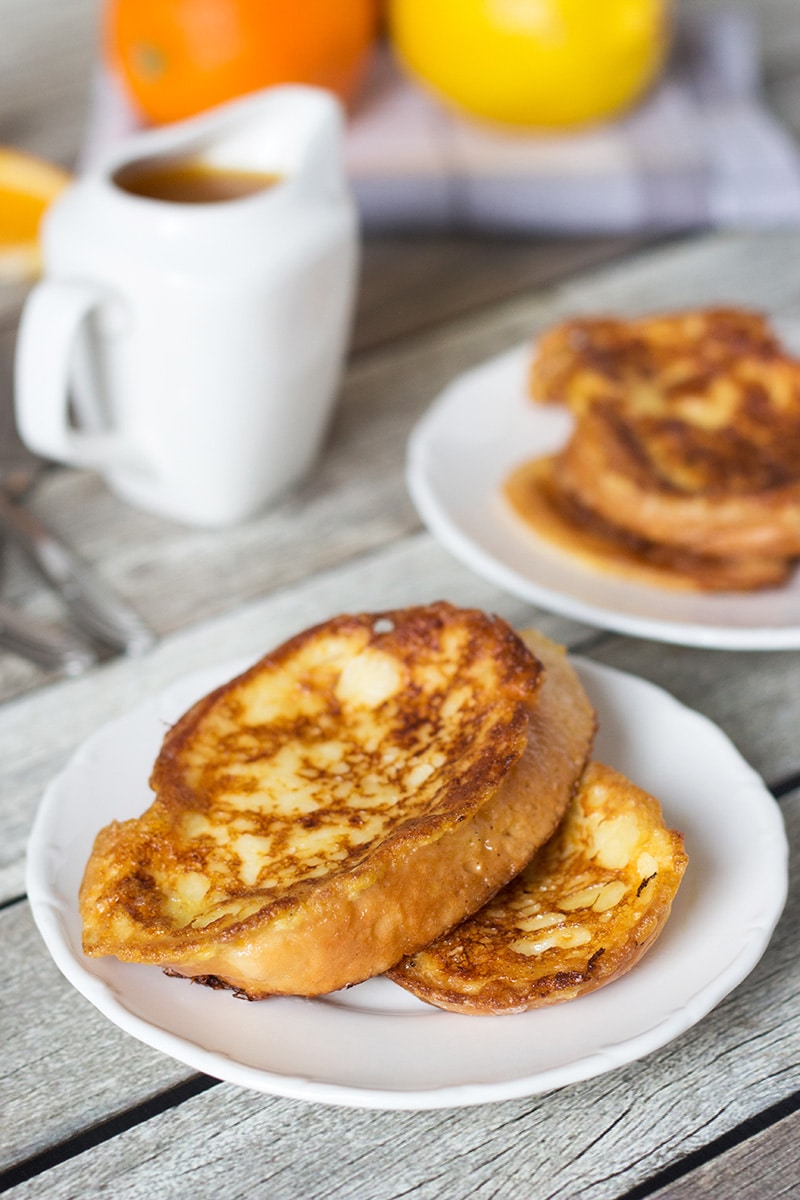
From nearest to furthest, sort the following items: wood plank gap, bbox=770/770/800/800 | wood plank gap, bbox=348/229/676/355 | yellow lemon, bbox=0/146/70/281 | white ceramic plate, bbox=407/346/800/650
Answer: wood plank gap, bbox=770/770/800/800, white ceramic plate, bbox=407/346/800/650, yellow lemon, bbox=0/146/70/281, wood plank gap, bbox=348/229/676/355

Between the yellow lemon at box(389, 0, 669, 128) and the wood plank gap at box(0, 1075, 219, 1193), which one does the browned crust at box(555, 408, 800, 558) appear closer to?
the wood plank gap at box(0, 1075, 219, 1193)

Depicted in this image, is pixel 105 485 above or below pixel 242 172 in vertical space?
below

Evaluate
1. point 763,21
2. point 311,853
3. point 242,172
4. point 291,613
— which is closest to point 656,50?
point 763,21

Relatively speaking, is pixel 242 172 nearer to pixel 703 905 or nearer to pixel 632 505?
pixel 632 505

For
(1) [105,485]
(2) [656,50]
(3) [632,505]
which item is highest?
(2) [656,50]

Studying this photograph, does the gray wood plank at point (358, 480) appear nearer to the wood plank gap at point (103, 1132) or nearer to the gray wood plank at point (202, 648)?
the gray wood plank at point (202, 648)

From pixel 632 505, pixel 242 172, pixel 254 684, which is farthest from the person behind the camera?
pixel 242 172

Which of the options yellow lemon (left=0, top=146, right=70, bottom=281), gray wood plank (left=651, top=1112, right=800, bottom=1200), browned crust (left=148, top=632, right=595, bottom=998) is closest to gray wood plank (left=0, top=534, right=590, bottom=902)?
browned crust (left=148, top=632, right=595, bottom=998)
